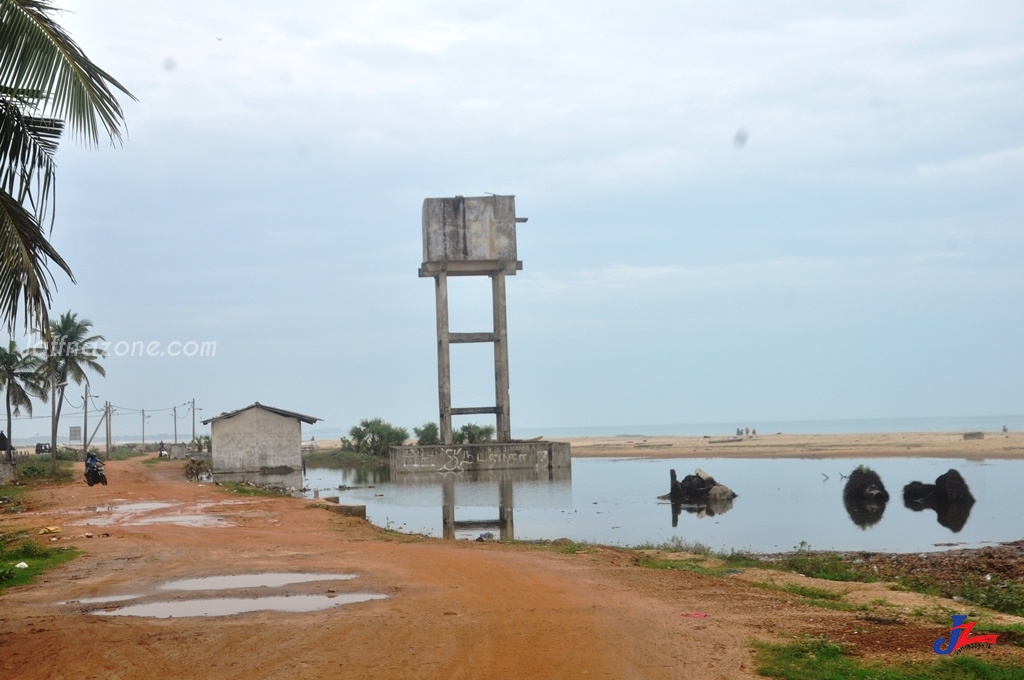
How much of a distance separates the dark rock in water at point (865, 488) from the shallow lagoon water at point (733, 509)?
0.56 metres

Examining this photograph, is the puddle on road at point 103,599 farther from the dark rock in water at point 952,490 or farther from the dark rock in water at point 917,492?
the dark rock in water at point 917,492

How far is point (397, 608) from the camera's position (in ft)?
33.1

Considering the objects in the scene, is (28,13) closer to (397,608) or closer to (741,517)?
(397,608)

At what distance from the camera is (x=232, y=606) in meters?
10.3

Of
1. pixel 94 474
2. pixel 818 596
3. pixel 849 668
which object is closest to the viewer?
pixel 849 668

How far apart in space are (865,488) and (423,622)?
88.2ft

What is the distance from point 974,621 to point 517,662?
187 inches

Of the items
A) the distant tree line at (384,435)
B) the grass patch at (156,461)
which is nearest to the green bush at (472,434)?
the distant tree line at (384,435)

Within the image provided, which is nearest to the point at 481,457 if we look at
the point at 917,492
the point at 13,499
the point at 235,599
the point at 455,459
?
the point at 455,459

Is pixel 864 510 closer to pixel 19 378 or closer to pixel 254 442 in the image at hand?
pixel 254 442

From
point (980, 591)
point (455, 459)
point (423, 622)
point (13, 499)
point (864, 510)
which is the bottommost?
point (864, 510)

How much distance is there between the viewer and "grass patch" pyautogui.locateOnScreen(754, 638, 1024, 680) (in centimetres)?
745

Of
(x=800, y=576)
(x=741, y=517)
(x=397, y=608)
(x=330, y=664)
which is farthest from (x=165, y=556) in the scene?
(x=741, y=517)

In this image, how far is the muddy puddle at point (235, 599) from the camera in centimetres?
1006
